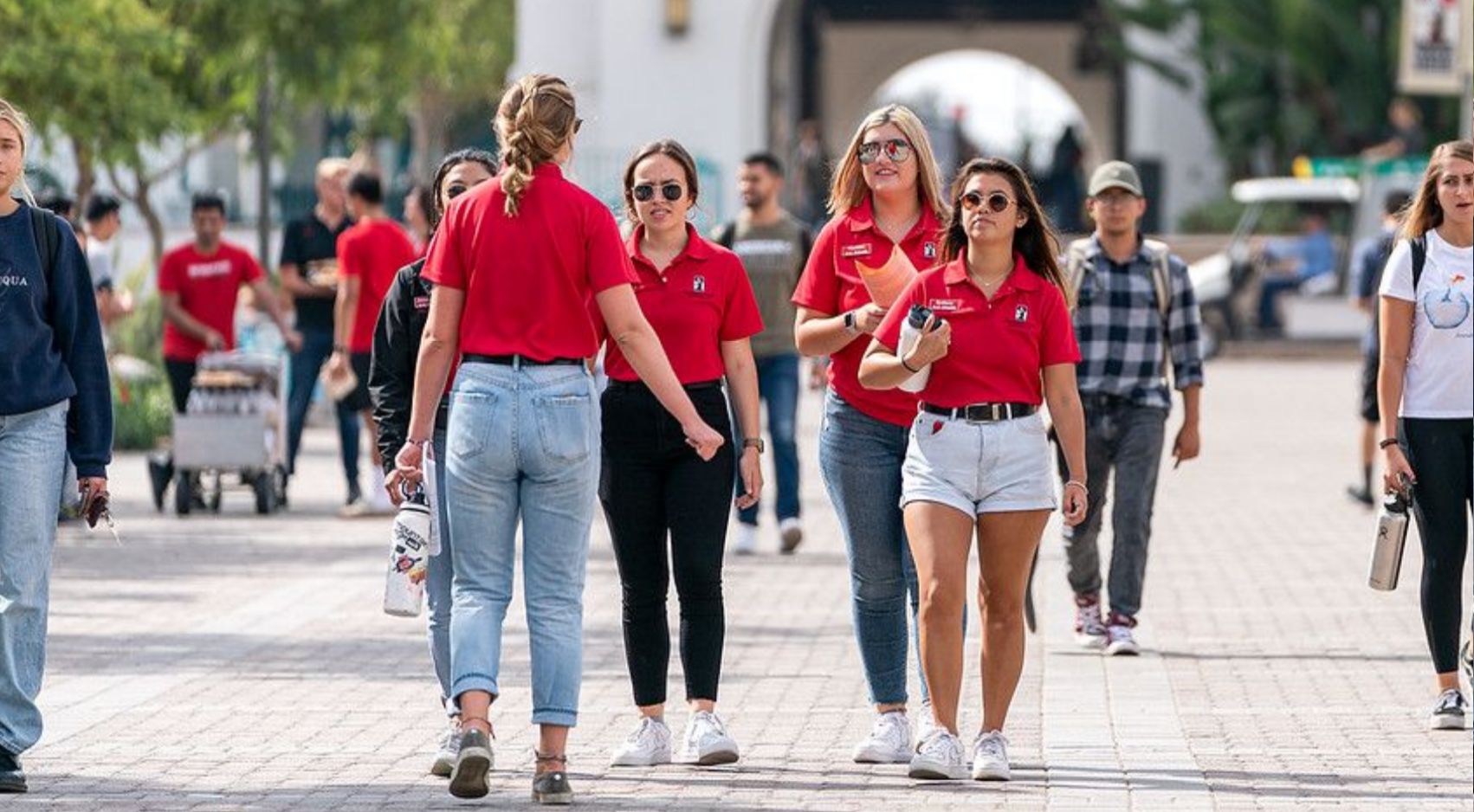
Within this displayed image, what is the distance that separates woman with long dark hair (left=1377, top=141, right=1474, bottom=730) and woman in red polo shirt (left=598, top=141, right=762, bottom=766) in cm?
199

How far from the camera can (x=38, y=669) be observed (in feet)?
28.2

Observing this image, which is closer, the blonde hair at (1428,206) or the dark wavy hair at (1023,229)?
the dark wavy hair at (1023,229)

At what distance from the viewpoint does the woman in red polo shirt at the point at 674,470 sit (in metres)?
8.84

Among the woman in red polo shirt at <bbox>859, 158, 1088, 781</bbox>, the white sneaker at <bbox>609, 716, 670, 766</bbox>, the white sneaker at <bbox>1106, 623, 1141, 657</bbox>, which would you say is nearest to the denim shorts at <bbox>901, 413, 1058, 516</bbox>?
the woman in red polo shirt at <bbox>859, 158, 1088, 781</bbox>

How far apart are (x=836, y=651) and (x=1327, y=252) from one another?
27.9 m

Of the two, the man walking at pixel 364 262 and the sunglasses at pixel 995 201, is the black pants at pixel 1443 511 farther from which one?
the man walking at pixel 364 262

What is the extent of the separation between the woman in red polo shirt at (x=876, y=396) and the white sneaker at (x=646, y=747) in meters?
0.53

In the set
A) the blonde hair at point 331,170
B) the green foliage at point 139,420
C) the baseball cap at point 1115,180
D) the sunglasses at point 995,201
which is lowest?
the green foliage at point 139,420

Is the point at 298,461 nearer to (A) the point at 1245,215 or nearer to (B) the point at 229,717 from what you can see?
(B) the point at 229,717

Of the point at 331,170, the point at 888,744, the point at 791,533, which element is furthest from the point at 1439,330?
the point at 331,170

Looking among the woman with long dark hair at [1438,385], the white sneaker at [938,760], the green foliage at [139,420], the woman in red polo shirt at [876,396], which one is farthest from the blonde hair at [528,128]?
the green foliage at [139,420]

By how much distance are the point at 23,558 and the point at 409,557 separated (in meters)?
1.12

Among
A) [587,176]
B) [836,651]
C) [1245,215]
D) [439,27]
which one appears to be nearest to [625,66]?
[587,176]

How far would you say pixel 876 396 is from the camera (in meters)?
8.89
